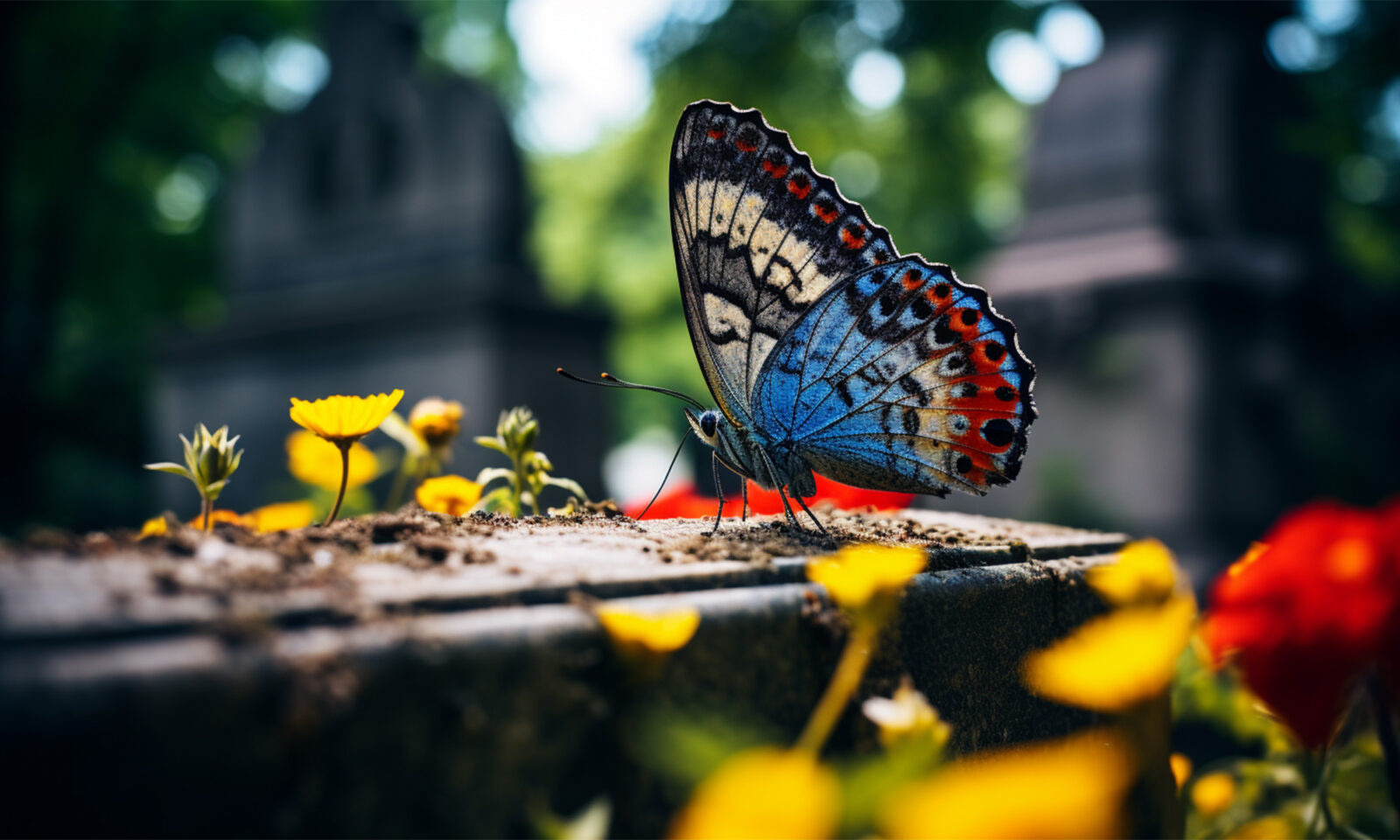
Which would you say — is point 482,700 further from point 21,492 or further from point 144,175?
point 144,175

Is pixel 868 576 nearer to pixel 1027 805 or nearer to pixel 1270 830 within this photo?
pixel 1027 805

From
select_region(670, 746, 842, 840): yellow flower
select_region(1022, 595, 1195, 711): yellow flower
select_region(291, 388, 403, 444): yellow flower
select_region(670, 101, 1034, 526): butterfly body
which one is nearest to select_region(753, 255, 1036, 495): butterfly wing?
select_region(670, 101, 1034, 526): butterfly body

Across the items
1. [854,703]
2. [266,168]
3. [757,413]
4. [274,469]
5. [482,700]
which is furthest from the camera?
[266,168]

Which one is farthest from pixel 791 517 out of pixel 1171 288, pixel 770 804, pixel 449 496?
pixel 1171 288

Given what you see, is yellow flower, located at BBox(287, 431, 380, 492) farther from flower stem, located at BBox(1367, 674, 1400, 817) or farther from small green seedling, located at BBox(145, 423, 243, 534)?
flower stem, located at BBox(1367, 674, 1400, 817)

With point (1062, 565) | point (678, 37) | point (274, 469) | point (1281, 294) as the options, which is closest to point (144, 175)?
point (678, 37)

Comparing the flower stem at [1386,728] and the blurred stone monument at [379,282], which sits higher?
the blurred stone monument at [379,282]

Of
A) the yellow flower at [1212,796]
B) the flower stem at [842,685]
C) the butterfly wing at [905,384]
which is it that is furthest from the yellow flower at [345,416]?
the yellow flower at [1212,796]

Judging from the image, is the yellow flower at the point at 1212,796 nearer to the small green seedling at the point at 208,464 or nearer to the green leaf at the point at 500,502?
the green leaf at the point at 500,502
